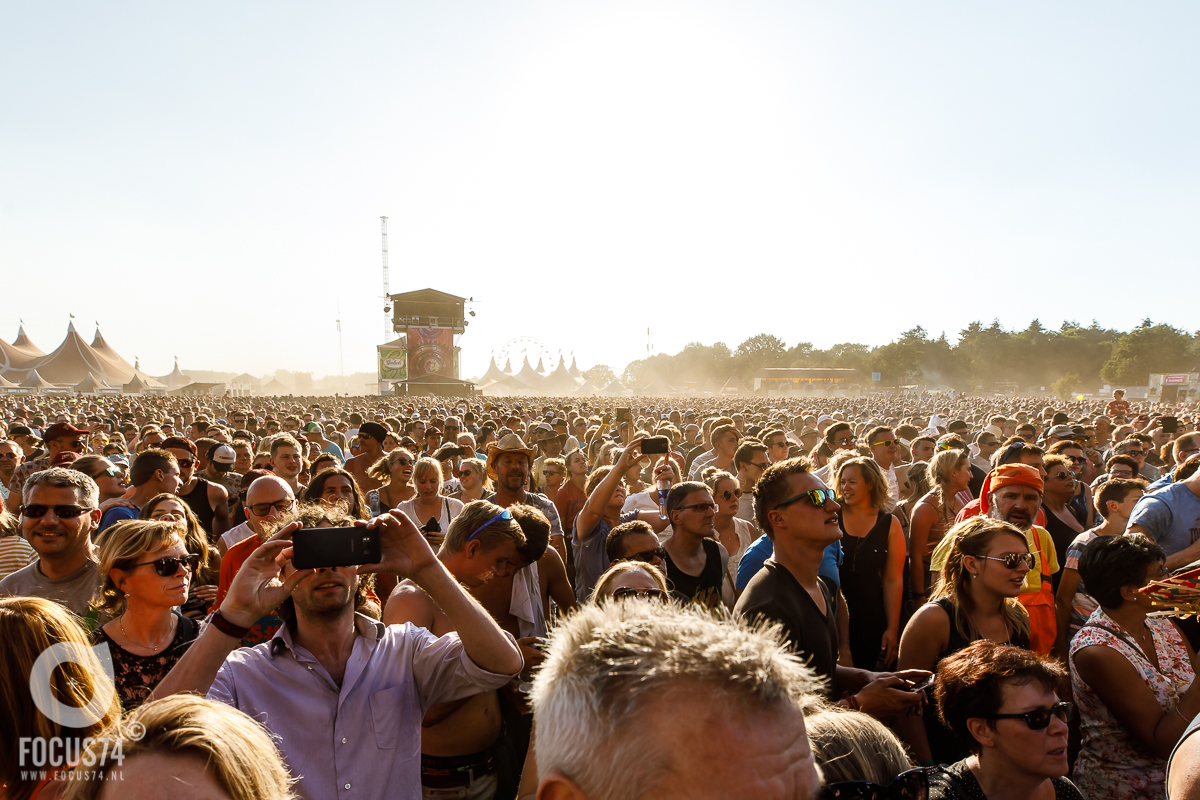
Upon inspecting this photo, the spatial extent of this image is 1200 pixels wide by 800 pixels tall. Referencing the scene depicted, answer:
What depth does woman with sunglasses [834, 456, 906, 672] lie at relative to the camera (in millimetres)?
4062

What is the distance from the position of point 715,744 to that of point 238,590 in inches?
64.7

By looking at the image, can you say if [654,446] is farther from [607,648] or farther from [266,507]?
[607,648]

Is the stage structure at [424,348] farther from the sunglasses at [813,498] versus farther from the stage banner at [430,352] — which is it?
the sunglasses at [813,498]

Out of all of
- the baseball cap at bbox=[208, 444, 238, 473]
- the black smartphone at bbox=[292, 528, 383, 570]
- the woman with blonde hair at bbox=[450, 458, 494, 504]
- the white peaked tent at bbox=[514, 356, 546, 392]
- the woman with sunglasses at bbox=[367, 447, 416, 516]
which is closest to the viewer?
the black smartphone at bbox=[292, 528, 383, 570]

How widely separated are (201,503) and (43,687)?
14.8 feet

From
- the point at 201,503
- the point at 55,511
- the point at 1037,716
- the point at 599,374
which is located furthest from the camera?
the point at 599,374

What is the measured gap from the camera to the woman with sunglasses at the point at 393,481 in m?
5.88

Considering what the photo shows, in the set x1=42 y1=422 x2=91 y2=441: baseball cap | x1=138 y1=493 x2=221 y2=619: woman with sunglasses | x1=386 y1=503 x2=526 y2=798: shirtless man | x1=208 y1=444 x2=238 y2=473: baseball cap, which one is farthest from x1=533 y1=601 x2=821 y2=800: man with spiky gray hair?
x1=42 y1=422 x2=91 y2=441: baseball cap

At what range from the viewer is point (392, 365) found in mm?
62188

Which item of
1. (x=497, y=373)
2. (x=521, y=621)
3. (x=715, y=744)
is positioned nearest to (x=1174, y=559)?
(x=521, y=621)

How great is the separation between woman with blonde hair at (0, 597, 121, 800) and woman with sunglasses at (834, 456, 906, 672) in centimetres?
376

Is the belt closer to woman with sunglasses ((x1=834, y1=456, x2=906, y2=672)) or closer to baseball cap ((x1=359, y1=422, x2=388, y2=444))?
woman with sunglasses ((x1=834, y1=456, x2=906, y2=672))

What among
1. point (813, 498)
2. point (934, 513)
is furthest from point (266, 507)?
point (934, 513)

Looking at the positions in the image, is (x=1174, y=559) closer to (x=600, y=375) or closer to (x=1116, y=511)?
(x=1116, y=511)
